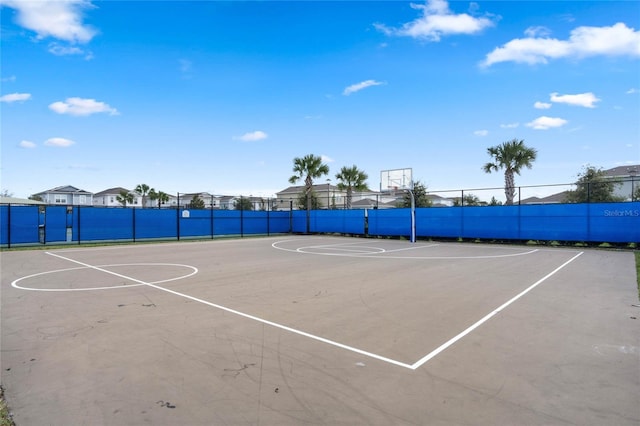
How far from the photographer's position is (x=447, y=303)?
6.66 metres

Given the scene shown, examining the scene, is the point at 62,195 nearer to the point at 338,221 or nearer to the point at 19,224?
the point at 19,224

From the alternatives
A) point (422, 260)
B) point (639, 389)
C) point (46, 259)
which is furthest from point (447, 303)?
point (46, 259)

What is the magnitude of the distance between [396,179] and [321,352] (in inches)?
912

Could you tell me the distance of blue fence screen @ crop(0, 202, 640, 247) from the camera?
18.9 meters

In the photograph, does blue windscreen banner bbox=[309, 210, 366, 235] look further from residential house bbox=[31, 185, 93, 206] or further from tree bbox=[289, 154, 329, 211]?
residential house bbox=[31, 185, 93, 206]

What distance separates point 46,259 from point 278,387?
46.8 ft

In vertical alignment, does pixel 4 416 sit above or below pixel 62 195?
below

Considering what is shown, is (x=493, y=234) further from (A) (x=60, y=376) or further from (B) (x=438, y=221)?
(A) (x=60, y=376)

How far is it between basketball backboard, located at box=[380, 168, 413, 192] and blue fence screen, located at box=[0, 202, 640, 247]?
1.70 m

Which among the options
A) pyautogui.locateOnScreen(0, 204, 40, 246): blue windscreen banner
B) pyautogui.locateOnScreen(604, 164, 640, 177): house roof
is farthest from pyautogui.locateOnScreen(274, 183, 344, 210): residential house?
pyautogui.locateOnScreen(604, 164, 640, 177): house roof

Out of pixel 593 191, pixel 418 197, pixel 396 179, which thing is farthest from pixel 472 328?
pixel 418 197

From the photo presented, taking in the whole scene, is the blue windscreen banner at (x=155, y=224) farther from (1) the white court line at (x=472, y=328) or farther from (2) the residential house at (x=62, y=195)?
(2) the residential house at (x=62, y=195)

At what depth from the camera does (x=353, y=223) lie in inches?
1109

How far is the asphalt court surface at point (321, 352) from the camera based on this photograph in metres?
3.03
